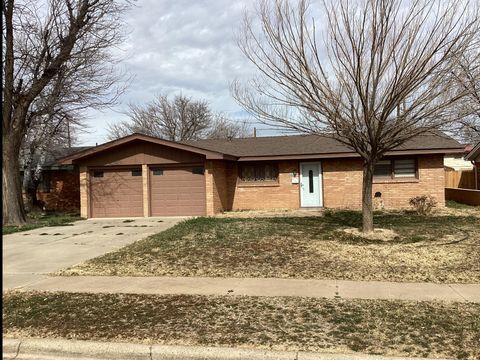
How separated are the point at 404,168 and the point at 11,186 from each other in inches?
622

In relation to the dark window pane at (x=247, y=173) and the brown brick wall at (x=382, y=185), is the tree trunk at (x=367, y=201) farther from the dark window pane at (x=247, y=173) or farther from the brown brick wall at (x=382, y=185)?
the dark window pane at (x=247, y=173)

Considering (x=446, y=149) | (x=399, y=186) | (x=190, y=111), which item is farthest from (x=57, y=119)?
(x=190, y=111)

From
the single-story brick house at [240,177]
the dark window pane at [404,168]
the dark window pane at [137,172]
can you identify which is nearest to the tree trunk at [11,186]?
the single-story brick house at [240,177]

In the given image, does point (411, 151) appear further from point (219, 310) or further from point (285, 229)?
point (219, 310)

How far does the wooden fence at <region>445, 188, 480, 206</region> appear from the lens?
20.5 m

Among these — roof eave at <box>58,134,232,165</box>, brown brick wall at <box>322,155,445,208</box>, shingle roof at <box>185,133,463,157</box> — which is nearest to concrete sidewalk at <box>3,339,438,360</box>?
roof eave at <box>58,134,232,165</box>

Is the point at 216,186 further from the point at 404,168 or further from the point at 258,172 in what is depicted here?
the point at 404,168

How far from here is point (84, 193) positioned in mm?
19750

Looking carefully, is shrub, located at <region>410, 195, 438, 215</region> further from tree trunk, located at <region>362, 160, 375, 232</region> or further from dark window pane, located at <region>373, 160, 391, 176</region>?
tree trunk, located at <region>362, 160, 375, 232</region>

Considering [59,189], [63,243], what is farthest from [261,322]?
[59,189]

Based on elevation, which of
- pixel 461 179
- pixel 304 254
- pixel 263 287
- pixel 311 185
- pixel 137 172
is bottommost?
pixel 263 287

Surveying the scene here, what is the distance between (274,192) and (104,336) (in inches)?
612

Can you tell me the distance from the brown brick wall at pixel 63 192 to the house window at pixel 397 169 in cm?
1540

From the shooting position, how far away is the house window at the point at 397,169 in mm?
19750
